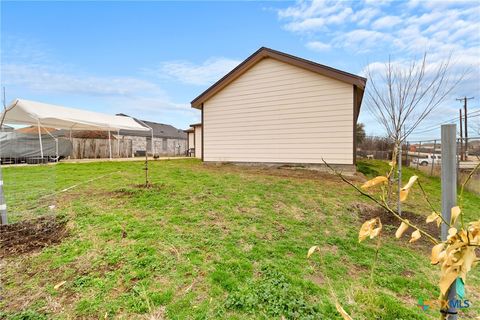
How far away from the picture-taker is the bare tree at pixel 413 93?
5383 millimetres

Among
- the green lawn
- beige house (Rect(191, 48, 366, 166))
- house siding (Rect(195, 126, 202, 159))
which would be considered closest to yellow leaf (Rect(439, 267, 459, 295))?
the green lawn

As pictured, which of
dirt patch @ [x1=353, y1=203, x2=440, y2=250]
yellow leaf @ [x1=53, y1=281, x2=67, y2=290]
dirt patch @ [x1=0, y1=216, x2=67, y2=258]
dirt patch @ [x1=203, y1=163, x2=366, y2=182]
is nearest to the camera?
yellow leaf @ [x1=53, y1=281, x2=67, y2=290]

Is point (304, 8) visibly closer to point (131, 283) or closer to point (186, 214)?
point (186, 214)

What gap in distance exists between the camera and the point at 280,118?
9.51m

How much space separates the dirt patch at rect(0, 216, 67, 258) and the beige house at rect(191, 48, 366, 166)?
750cm

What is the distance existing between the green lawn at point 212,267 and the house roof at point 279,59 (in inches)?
200

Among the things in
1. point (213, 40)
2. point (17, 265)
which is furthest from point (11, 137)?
point (17, 265)

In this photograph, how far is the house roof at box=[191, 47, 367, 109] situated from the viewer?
8.05m

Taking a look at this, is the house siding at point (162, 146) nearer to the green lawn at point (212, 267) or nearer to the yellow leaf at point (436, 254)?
the green lawn at point (212, 267)

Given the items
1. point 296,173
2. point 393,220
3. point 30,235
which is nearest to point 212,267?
point 30,235

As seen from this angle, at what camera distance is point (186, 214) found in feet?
13.5

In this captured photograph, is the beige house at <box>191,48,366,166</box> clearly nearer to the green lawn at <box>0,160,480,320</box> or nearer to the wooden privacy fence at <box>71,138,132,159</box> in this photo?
the green lawn at <box>0,160,480,320</box>

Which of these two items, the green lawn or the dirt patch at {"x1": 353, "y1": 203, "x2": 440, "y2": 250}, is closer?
the green lawn

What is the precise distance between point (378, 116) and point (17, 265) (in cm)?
728
